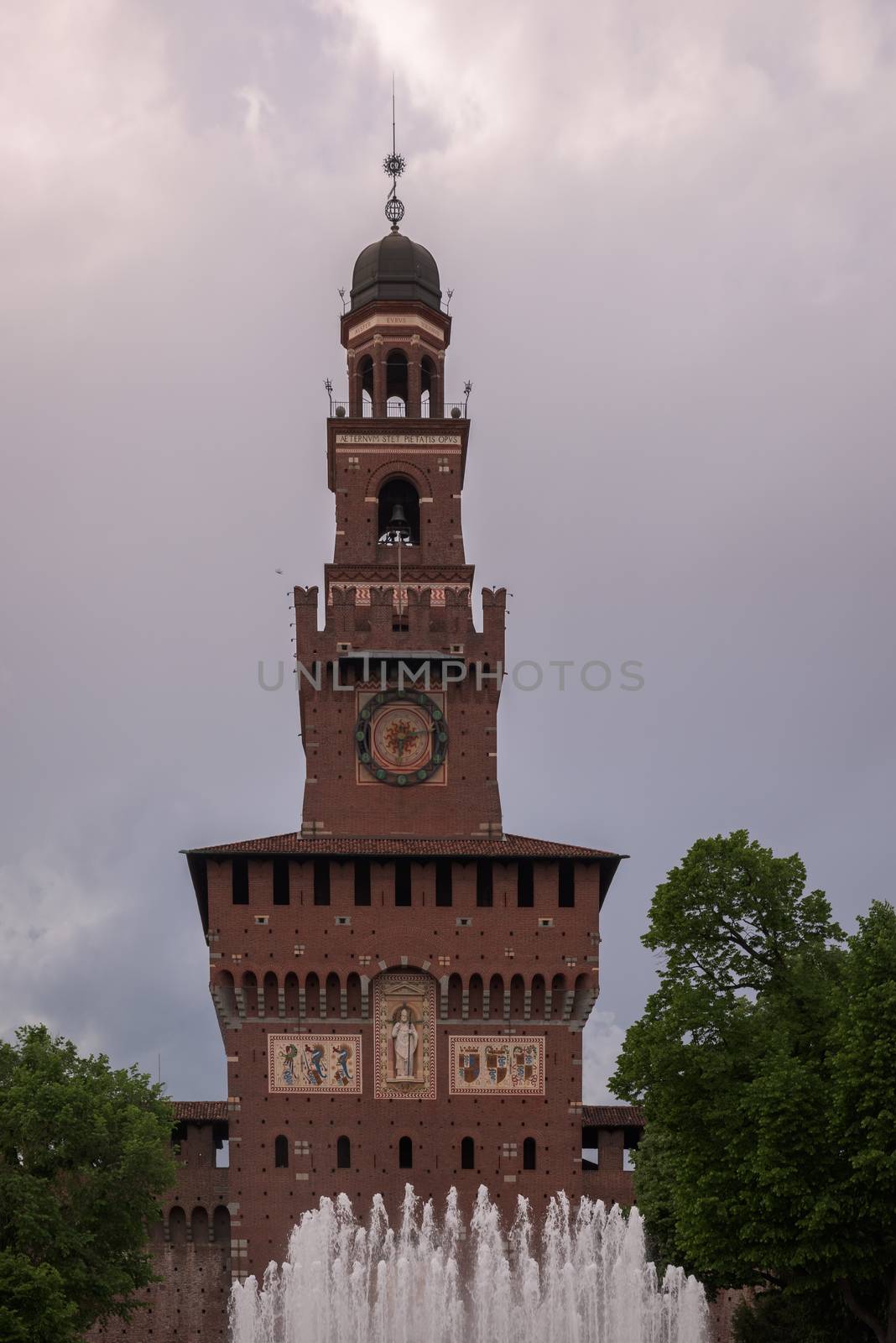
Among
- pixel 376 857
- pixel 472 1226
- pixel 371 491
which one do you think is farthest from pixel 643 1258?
pixel 371 491

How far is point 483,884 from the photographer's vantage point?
75.8m

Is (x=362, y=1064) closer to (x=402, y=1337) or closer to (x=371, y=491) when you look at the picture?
(x=402, y=1337)

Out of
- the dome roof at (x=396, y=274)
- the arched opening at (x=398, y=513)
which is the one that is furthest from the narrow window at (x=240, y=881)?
the dome roof at (x=396, y=274)

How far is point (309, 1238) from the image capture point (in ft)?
234

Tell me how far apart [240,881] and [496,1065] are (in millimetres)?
10782

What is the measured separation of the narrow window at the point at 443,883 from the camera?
7556 centimetres

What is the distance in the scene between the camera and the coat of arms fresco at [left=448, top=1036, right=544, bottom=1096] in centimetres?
7412

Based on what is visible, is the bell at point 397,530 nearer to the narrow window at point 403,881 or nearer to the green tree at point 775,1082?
the narrow window at point 403,881

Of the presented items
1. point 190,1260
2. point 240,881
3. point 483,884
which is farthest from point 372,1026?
point 190,1260

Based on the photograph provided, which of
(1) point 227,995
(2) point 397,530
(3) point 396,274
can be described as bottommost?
(1) point 227,995

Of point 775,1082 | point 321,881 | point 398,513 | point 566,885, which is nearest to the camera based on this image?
point 775,1082

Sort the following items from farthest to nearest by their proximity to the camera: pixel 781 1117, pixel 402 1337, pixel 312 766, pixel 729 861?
1. pixel 312 766
2. pixel 402 1337
3. pixel 729 861
4. pixel 781 1117

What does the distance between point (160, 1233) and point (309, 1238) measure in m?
7.72

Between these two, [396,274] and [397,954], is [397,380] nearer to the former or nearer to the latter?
[396,274]
